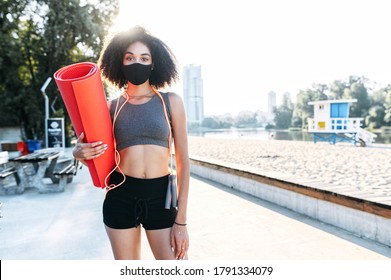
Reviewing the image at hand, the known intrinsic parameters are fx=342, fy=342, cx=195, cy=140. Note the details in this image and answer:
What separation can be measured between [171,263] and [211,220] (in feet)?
7.49

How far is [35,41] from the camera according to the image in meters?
16.8

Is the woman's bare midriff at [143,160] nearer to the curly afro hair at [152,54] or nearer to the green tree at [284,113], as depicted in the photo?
the curly afro hair at [152,54]

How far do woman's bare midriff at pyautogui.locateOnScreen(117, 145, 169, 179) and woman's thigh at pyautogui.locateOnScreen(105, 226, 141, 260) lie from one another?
10.1 inches

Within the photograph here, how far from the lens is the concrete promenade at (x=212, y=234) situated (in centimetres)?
280

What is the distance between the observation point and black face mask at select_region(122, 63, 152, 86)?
155cm

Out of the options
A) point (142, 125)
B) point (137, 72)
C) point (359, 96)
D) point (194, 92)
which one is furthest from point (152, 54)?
point (359, 96)

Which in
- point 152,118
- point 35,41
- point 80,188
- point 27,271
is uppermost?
point 35,41

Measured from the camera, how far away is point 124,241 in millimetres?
1531

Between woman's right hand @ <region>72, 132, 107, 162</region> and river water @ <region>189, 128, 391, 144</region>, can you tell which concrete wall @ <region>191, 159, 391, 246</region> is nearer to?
woman's right hand @ <region>72, 132, 107, 162</region>

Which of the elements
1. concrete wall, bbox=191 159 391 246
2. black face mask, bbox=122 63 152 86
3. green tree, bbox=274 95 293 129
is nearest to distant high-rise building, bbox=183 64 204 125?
green tree, bbox=274 95 293 129

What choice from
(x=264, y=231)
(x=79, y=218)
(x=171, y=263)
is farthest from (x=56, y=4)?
(x=171, y=263)

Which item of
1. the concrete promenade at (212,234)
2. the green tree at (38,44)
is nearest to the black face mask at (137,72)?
the concrete promenade at (212,234)

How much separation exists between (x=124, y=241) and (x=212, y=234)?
6.27 feet

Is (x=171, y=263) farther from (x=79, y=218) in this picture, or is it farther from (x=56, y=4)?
(x=56, y=4)
